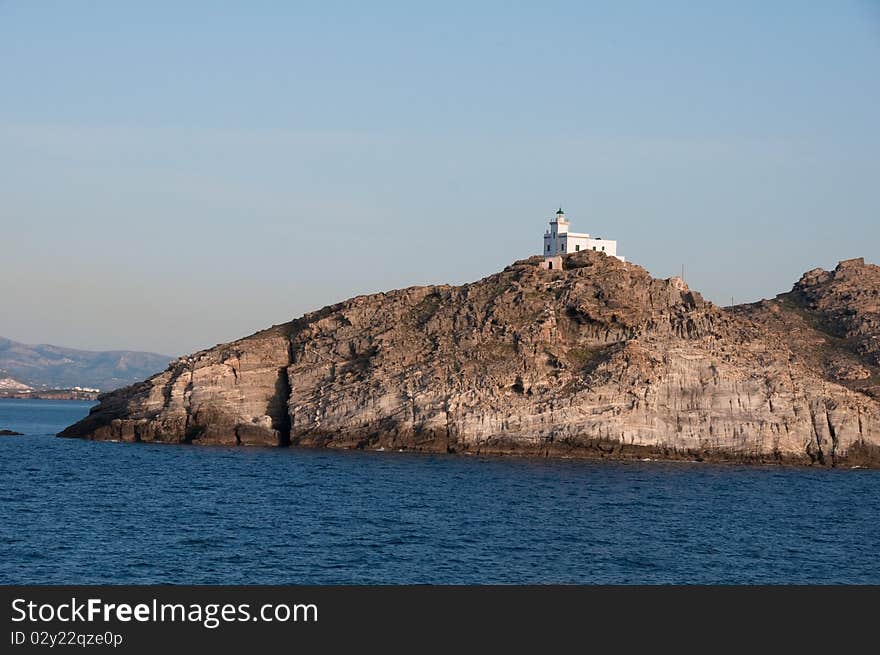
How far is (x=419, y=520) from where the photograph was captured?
54.6 metres

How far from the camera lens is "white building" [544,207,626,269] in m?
114

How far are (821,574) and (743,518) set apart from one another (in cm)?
1405

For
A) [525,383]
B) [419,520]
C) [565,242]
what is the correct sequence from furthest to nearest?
[565,242] → [525,383] → [419,520]

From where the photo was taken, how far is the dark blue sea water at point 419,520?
42906mm

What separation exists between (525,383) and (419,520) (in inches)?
1363

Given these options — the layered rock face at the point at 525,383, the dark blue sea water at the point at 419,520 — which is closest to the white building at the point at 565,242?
the layered rock face at the point at 525,383

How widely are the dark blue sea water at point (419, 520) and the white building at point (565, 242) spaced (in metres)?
35.5

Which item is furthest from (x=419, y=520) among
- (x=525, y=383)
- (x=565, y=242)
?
(x=565, y=242)

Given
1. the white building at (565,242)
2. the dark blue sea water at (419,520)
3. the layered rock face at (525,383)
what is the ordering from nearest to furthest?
1. the dark blue sea water at (419,520)
2. the layered rock face at (525,383)
3. the white building at (565,242)

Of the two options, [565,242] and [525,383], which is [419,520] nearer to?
[525,383]

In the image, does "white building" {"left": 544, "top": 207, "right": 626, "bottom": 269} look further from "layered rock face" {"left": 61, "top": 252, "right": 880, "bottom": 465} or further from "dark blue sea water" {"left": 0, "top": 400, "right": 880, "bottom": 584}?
"dark blue sea water" {"left": 0, "top": 400, "right": 880, "bottom": 584}

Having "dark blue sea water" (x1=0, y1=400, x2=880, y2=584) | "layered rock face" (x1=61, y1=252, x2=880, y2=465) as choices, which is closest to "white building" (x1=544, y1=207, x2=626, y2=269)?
"layered rock face" (x1=61, y1=252, x2=880, y2=465)

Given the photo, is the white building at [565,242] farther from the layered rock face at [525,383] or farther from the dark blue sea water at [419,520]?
the dark blue sea water at [419,520]
